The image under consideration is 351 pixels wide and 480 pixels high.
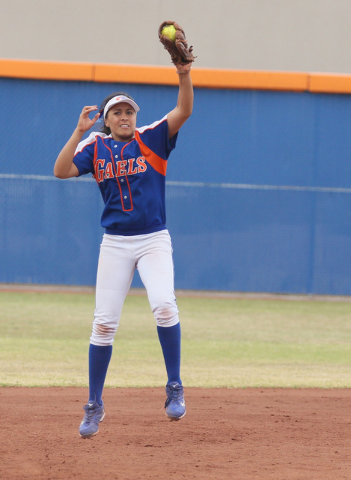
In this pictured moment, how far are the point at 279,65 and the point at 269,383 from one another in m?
10.2

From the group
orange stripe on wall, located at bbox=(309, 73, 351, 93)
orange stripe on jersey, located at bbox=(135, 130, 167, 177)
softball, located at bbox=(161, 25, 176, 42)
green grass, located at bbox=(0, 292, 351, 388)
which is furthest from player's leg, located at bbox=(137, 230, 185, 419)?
orange stripe on wall, located at bbox=(309, 73, 351, 93)

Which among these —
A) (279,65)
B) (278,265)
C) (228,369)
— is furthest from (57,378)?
(279,65)

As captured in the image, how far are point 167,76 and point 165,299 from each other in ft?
32.4

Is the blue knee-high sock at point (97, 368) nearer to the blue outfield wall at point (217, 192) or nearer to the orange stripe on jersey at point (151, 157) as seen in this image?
the orange stripe on jersey at point (151, 157)

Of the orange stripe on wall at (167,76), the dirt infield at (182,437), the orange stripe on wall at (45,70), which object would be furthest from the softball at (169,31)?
the orange stripe on wall at (45,70)

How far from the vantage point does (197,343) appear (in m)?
9.27

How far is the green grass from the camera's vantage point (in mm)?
7285

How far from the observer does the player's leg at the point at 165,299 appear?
173 inches

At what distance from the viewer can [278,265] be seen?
14.1 metres

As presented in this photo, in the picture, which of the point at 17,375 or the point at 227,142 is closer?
the point at 17,375

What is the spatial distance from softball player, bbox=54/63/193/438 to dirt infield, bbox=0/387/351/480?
303 mm

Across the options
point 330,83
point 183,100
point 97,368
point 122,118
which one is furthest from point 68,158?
point 330,83

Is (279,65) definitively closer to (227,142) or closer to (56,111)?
(227,142)

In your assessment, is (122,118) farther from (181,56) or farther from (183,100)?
(181,56)
